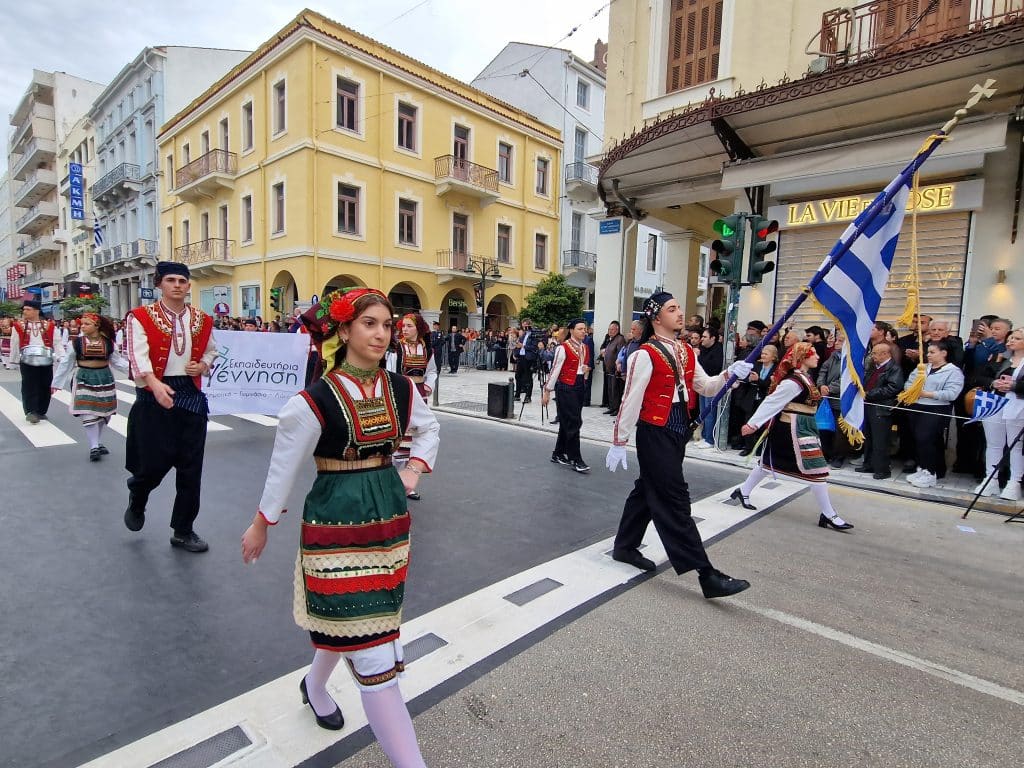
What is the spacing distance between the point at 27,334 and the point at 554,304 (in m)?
19.1

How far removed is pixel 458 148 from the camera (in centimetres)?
2672

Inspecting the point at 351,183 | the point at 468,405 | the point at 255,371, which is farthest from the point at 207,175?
the point at 255,371

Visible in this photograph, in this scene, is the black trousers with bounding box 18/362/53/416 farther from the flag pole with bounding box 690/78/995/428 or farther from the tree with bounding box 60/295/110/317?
the tree with bounding box 60/295/110/317

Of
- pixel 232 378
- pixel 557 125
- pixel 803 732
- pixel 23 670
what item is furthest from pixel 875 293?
pixel 557 125

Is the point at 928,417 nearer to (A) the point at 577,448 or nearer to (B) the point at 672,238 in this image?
(A) the point at 577,448

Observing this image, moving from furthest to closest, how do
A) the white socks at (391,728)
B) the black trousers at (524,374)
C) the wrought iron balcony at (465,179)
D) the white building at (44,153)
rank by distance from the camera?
the white building at (44,153)
the wrought iron balcony at (465,179)
the black trousers at (524,374)
the white socks at (391,728)

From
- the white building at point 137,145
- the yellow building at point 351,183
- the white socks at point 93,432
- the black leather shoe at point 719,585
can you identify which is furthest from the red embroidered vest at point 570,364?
the white building at point 137,145

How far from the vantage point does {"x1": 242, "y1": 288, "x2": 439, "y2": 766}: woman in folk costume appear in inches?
80.9

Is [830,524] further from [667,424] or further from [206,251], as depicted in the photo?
[206,251]

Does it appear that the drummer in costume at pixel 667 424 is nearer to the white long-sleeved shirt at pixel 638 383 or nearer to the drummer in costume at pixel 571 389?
the white long-sleeved shirt at pixel 638 383

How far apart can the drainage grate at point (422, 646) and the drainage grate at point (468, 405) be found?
28.9 feet

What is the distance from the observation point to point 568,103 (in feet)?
99.1

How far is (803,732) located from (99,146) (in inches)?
1889

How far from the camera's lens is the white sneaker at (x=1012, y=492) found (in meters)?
6.26
